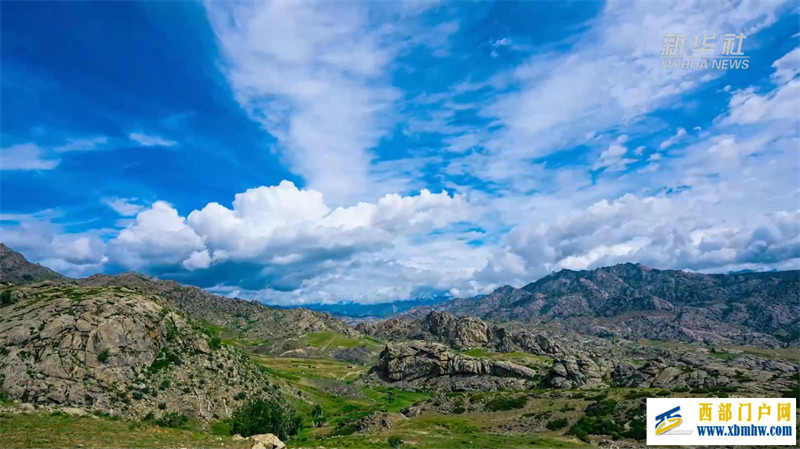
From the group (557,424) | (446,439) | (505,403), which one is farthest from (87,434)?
(505,403)

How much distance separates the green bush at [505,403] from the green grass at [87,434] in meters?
57.4

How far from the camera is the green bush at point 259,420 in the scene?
59.0m

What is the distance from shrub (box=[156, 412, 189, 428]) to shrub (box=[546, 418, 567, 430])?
2129 inches

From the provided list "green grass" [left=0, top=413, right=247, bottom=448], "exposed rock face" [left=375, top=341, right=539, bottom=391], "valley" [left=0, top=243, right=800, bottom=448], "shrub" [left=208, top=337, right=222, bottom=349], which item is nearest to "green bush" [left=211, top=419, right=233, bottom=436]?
"valley" [left=0, top=243, right=800, bottom=448]

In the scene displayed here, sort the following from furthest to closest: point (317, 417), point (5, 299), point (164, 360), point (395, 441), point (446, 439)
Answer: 1. point (317, 417)
2. point (5, 299)
3. point (164, 360)
4. point (446, 439)
5. point (395, 441)

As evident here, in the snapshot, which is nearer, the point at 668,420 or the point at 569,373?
the point at 668,420

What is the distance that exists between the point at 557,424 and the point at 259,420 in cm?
4575

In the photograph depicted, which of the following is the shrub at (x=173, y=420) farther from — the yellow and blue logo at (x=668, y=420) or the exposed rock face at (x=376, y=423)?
the yellow and blue logo at (x=668, y=420)

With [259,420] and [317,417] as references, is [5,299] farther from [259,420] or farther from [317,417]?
[317,417]

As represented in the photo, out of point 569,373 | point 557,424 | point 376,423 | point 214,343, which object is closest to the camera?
point 557,424

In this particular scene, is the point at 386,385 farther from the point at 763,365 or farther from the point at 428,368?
the point at 763,365

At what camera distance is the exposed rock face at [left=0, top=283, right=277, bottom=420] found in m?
53.7

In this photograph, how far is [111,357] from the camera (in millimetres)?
60875

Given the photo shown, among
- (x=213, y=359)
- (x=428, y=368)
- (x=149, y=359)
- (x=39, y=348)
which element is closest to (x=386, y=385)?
(x=428, y=368)
